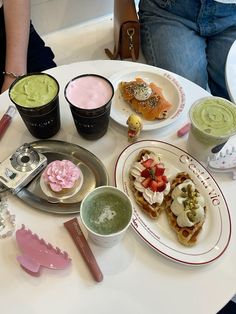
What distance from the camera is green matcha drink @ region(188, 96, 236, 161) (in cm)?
74

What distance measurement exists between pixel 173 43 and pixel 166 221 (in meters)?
0.77

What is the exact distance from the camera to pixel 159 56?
1.26 metres

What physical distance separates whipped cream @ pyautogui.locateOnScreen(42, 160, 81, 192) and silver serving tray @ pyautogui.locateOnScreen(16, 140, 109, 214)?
28 mm

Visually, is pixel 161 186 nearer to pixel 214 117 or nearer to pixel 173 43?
pixel 214 117

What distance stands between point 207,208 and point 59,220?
0.32 m

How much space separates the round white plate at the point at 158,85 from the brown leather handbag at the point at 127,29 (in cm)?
28

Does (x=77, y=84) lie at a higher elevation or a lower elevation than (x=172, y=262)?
higher

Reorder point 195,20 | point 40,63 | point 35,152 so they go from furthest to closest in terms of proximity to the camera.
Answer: point 195,20 < point 40,63 < point 35,152

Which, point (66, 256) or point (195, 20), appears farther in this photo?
point (195, 20)

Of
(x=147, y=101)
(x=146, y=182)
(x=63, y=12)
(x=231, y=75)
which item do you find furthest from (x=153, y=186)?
(x=63, y=12)

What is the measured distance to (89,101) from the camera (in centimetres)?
76

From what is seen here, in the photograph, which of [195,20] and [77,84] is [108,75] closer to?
[77,84]

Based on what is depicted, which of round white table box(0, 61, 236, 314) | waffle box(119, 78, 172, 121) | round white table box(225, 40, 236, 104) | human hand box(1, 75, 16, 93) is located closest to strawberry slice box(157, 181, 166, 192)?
round white table box(0, 61, 236, 314)

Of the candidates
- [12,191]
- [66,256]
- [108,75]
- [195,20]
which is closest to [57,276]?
[66,256]
